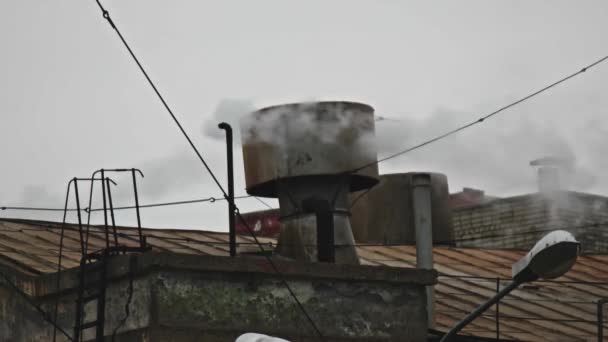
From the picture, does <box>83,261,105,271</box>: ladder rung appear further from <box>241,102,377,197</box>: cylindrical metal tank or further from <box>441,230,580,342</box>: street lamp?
<box>441,230,580,342</box>: street lamp

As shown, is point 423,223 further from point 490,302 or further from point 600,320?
point 490,302

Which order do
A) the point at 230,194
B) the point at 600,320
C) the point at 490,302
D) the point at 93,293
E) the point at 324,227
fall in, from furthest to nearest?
the point at 600,320 → the point at 324,227 → the point at 230,194 → the point at 93,293 → the point at 490,302

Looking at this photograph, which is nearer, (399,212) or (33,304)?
(33,304)

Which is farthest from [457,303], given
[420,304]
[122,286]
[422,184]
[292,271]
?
[122,286]

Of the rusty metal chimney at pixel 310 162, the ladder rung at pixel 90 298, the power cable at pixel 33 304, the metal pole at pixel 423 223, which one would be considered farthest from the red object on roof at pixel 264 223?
the ladder rung at pixel 90 298

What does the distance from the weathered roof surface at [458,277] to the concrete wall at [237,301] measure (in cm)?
180

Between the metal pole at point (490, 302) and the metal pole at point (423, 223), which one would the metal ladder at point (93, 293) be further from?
the metal pole at point (423, 223)

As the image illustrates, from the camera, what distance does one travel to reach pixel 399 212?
1005 inches

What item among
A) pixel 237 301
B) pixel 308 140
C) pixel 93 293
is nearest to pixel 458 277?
pixel 308 140

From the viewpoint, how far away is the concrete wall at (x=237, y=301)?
1452cm

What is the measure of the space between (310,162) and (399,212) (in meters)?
7.82

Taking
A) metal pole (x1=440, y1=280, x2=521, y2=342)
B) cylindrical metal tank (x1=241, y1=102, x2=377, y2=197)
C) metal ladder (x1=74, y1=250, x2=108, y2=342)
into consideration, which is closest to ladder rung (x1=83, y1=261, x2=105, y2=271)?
metal ladder (x1=74, y1=250, x2=108, y2=342)

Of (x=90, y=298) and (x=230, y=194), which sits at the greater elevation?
(x=230, y=194)

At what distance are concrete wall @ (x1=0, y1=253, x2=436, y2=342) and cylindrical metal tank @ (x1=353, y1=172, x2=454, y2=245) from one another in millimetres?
8622
